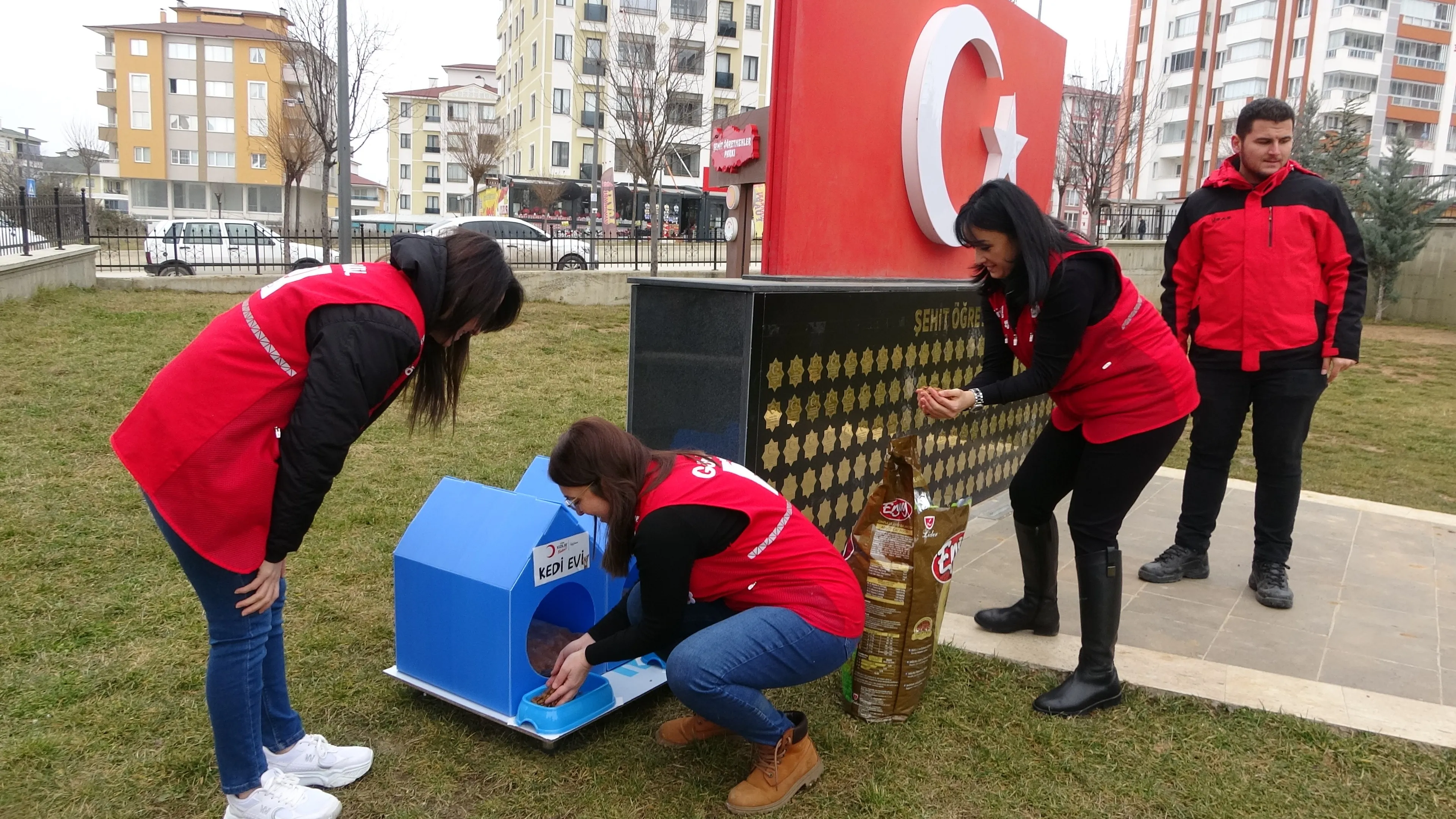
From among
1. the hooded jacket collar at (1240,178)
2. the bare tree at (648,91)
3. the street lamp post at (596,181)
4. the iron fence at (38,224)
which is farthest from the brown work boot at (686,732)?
the street lamp post at (596,181)

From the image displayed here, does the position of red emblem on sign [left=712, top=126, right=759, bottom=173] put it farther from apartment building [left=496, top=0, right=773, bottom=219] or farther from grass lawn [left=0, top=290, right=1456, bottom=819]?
apartment building [left=496, top=0, right=773, bottom=219]

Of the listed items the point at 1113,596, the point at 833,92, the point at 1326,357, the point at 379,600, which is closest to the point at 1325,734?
the point at 1113,596

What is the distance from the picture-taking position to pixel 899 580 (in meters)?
2.86

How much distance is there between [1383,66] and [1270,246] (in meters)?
61.5

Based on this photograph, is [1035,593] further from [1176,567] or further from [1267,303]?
[1267,303]

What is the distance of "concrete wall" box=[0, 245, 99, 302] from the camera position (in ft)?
34.6

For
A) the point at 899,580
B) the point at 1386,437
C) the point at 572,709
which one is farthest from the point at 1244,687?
the point at 1386,437

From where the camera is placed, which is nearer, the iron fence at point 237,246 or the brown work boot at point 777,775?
the brown work boot at point 777,775

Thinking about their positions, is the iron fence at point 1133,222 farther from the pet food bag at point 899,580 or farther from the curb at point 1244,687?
the pet food bag at point 899,580

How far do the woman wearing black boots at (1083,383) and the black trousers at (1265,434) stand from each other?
40.4 inches

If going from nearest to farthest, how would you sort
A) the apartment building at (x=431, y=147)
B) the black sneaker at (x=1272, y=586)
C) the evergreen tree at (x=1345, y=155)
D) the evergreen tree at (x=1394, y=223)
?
1. the black sneaker at (x=1272, y=586)
2. the evergreen tree at (x=1394, y=223)
3. the evergreen tree at (x=1345, y=155)
4. the apartment building at (x=431, y=147)

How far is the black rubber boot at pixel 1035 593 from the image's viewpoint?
3455mm

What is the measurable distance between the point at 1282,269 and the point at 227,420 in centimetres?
375

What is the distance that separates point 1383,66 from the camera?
52.2 metres
